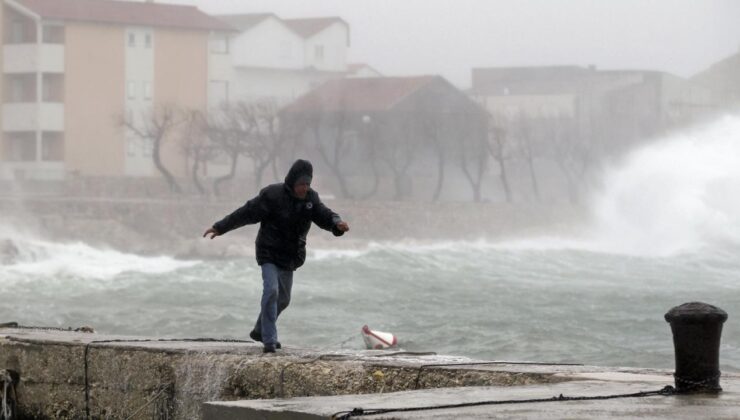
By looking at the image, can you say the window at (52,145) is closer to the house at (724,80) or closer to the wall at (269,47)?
the wall at (269,47)

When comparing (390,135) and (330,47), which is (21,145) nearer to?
(390,135)

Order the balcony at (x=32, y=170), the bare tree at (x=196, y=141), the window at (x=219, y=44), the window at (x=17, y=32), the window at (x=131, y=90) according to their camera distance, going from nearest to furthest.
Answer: the balcony at (x=32, y=170), the window at (x=17, y=32), the bare tree at (x=196, y=141), the window at (x=131, y=90), the window at (x=219, y=44)

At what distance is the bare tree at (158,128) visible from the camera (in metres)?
61.4

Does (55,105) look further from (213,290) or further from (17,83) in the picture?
(213,290)

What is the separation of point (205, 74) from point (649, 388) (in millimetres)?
62890

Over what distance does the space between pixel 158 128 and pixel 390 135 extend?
35.7 ft

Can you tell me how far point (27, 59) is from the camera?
61281mm

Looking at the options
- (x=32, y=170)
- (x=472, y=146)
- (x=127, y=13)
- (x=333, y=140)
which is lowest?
(x=32, y=170)

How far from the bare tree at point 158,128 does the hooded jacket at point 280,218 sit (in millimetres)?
52276

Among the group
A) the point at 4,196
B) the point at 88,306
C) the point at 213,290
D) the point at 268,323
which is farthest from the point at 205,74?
the point at 268,323

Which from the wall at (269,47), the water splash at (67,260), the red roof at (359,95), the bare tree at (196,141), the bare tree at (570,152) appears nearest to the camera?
the water splash at (67,260)

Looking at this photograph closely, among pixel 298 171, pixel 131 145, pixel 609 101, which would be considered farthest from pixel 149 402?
pixel 609 101

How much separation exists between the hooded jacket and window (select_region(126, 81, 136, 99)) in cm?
5742

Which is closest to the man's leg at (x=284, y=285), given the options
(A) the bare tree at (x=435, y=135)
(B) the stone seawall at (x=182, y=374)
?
(B) the stone seawall at (x=182, y=374)
